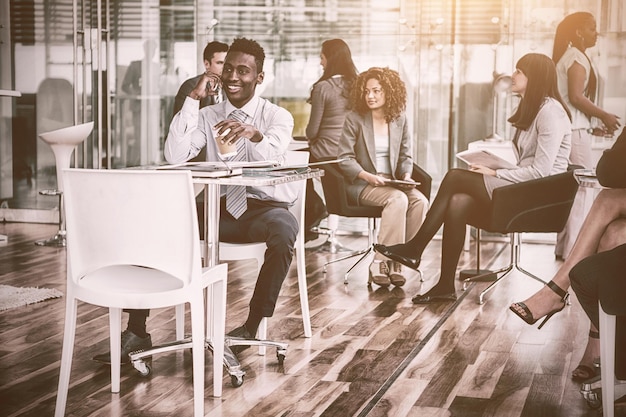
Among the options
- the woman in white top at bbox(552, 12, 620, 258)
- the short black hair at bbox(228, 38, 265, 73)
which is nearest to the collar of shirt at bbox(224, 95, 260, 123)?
the short black hair at bbox(228, 38, 265, 73)

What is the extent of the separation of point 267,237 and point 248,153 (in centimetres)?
44

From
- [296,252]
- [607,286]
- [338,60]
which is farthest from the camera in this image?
[338,60]

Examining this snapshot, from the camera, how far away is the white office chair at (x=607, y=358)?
295 cm

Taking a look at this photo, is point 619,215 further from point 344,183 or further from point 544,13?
point 544,13

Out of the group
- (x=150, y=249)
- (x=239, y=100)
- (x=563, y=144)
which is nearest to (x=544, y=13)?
(x=563, y=144)

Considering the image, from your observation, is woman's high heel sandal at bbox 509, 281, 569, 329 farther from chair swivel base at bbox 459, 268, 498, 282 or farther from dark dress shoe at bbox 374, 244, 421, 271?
chair swivel base at bbox 459, 268, 498, 282

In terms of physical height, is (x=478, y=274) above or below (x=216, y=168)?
below

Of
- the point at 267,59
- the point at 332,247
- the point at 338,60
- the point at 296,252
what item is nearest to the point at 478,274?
the point at 332,247

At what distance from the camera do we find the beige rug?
16.1 feet

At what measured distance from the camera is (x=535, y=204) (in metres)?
5.09

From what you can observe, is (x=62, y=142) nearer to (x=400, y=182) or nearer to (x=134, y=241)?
(x=400, y=182)

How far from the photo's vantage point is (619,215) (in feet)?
12.1

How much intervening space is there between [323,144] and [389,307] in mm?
1692

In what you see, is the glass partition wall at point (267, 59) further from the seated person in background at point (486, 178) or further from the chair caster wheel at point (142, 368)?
the chair caster wheel at point (142, 368)
